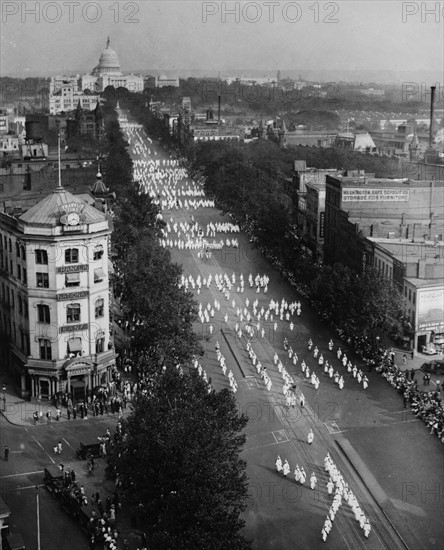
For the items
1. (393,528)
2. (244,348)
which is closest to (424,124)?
(244,348)

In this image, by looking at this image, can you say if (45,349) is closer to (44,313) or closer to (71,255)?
(44,313)

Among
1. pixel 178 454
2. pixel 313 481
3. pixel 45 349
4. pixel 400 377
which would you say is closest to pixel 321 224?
pixel 400 377

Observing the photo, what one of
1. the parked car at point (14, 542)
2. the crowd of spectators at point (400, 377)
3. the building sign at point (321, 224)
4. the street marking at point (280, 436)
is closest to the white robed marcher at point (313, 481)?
the street marking at point (280, 436)

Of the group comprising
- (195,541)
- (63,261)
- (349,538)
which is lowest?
(349,538)

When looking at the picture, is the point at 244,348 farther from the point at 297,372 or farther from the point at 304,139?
the point at 304,139

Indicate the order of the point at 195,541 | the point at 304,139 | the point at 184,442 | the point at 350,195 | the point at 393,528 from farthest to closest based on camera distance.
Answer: the point at 304,139 → the point at 350,195 → the point at 393,528 → the point at 184,442 → the point at 195,541

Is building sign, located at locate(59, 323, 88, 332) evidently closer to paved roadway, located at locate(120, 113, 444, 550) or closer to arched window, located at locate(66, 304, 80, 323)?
arched window, located at locate(66, 304, 80, 323)

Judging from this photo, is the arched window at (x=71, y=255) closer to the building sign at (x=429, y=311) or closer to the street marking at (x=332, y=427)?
the street marking at (x=332, y=427)

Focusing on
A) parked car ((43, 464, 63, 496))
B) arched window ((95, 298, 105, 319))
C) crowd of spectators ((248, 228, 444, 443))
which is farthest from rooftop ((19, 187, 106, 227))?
crowd of spectators ((248, 228, 444, 443))
